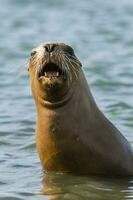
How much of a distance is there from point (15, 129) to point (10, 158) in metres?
A: 1.49

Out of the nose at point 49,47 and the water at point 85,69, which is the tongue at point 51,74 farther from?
the water at point 85,69

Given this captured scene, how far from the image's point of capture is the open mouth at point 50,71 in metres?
8.41

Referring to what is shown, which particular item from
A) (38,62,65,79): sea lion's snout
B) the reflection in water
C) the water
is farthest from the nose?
the reflection in water

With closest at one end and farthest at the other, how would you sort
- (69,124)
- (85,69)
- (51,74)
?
1. (51,74)
2. (69,124)
3. (85,69)

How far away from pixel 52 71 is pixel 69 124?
1.69 ft

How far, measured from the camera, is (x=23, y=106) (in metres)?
12.7

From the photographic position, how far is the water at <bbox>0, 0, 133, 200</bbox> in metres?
8.56

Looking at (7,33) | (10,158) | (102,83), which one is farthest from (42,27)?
(10,158)

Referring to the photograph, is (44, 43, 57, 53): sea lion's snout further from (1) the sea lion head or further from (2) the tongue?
(2) the tongue

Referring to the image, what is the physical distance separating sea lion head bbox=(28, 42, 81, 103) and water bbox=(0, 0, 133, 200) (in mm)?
641

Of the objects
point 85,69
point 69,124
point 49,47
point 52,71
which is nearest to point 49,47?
point 49,47

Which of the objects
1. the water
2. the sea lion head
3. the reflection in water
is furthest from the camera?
the water

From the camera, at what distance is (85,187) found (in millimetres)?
8516

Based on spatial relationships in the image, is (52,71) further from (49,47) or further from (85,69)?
(85,69)
